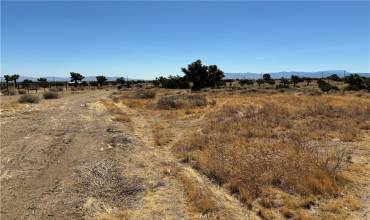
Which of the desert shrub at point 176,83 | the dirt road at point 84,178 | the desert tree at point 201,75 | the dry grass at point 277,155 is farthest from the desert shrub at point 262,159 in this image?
the desert shrub at point 176,83

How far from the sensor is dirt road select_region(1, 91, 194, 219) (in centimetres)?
730

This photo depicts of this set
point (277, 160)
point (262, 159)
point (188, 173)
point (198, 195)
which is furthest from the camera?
point (262, 159)

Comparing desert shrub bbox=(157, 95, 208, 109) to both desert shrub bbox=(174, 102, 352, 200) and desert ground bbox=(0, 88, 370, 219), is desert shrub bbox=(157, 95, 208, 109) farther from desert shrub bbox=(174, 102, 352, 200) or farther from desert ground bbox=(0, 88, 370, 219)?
desert shrub bbox=(174, 102, 352, 200)

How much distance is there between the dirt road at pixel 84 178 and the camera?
24.0 ft

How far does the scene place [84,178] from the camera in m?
9.30

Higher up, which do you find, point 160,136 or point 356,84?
point 356,84

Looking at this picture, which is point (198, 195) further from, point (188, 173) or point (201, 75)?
point (201, 75)

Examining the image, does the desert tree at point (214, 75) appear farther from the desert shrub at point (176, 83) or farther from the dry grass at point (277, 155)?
the dry grass at point (277, 155)

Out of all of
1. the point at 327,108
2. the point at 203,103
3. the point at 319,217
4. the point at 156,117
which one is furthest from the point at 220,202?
the point at 203,103

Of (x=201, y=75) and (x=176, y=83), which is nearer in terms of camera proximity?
(x=201, y=75)

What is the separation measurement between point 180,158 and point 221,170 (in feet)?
7.79

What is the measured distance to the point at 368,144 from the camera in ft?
45.5

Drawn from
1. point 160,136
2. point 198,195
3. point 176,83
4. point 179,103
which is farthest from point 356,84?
point 198,195

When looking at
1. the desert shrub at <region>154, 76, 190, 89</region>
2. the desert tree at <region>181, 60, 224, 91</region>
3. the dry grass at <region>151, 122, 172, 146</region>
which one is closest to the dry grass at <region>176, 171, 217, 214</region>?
the dry grass at <region>151, 122, 172, 146</region>
